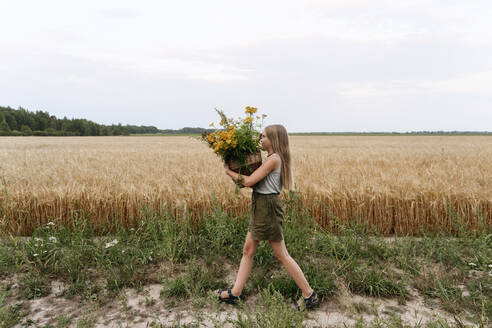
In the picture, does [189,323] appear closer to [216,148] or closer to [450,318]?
[216,148]

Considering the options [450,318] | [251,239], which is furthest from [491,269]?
[251,239]

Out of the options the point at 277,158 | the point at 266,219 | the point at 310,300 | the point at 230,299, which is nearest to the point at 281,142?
the point at 277,158

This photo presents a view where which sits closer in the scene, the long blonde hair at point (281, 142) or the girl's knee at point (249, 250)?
the long blonde hair at point (281, 142)

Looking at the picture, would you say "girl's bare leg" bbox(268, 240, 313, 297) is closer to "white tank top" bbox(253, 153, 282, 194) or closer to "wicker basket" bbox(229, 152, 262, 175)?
"white tank top" bbox(253, 153, 282, 194)

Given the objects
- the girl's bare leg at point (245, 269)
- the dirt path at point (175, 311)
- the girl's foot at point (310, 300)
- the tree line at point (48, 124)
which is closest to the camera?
the dirt path at point (175, 311)

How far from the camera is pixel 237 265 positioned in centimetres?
379

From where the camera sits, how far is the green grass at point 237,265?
3178mm

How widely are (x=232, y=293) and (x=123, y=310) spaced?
1150mm

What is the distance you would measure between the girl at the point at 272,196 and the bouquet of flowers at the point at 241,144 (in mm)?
85

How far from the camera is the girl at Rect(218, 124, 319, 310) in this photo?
286 cm

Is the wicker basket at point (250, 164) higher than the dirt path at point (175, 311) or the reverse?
higher

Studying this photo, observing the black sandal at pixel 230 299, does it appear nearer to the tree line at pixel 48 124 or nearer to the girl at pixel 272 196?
the girl at pixel 272 196

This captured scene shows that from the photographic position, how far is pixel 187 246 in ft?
13.5

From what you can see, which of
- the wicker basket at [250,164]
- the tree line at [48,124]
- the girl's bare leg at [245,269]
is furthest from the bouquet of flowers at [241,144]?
the tree line at [48,124]
